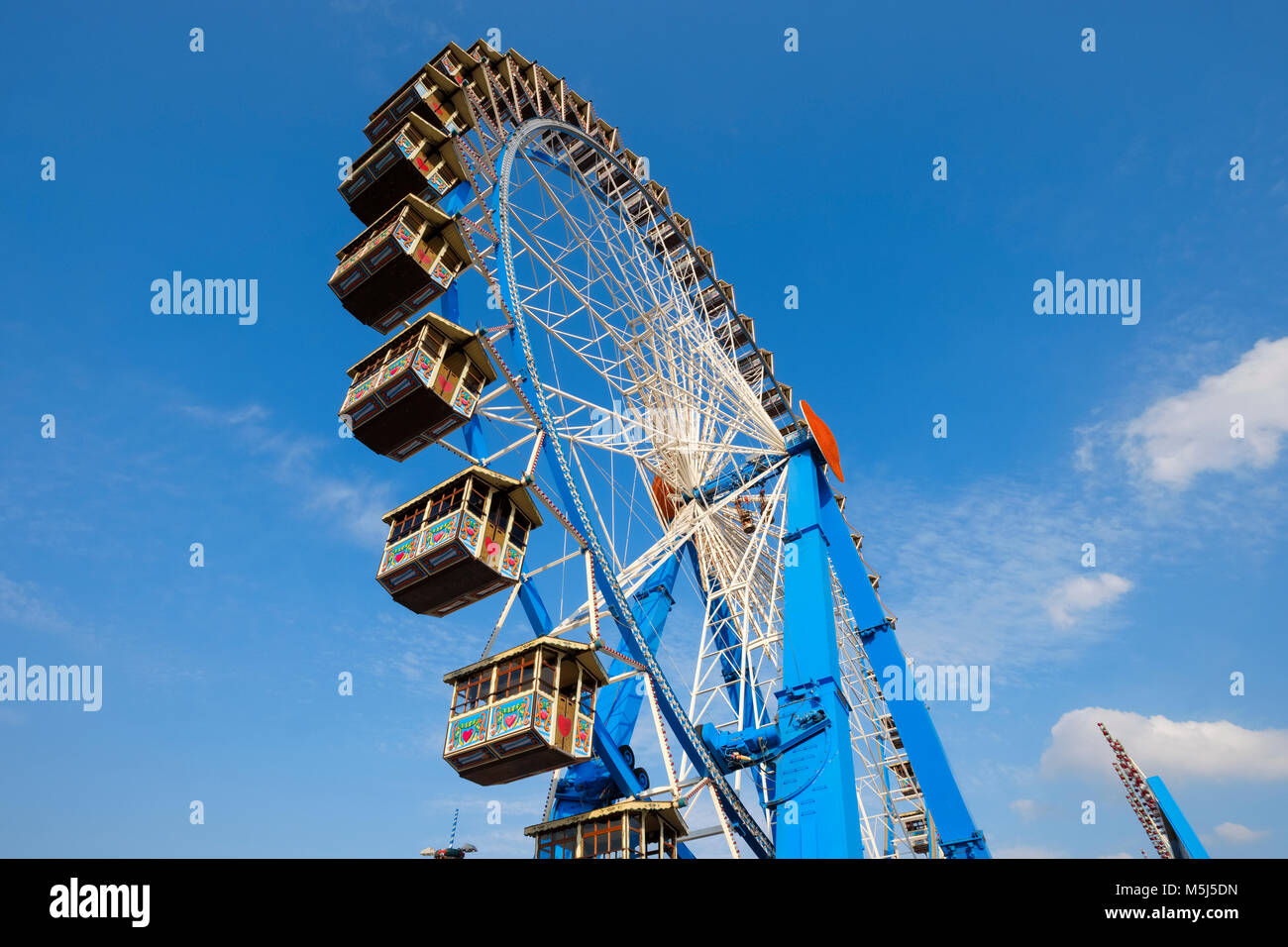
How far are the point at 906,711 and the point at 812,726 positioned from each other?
245 inches

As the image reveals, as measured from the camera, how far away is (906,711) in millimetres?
22297

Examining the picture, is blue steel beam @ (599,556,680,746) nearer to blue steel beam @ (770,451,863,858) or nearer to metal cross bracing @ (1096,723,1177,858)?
blue steel beam @ (770,451,863,858)

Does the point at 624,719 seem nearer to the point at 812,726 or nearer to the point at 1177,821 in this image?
the point at 812,726

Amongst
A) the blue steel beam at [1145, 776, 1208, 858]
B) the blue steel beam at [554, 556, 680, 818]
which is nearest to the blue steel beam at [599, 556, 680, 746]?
the blue steel beam at [554, 556, 680, 818]

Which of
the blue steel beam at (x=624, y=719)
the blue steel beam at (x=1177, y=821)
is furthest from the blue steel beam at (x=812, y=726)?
the blue steel beam at (x=1177, y=821)

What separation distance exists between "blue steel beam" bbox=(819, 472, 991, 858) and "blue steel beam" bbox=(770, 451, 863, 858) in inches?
123

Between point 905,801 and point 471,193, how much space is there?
26.0 metres

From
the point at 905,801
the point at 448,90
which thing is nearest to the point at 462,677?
the point at 448,90

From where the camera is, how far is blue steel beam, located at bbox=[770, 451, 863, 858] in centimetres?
1581

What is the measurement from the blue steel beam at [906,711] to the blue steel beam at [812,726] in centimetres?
311

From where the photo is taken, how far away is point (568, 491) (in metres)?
16.4
